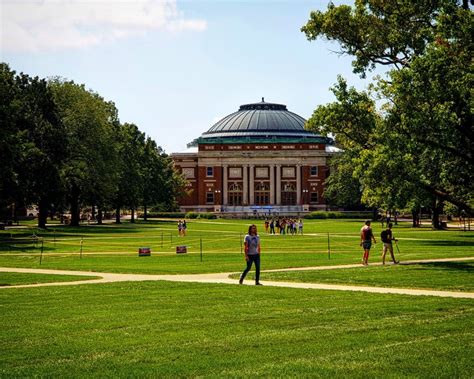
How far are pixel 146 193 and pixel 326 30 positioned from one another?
7955cm

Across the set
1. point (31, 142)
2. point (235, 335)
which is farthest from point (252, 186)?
point (235, 335)

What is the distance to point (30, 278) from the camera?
2669 centimetres

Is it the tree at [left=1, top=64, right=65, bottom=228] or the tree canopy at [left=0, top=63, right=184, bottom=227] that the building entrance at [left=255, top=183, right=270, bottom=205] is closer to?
the tree canopy at [left=0, top=63, right=184, bottom=227]

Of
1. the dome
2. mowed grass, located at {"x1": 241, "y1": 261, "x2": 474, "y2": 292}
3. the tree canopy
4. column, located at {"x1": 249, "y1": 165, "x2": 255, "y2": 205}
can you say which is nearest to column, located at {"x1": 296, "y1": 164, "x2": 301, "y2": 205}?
the dome

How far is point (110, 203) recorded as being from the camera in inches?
3728

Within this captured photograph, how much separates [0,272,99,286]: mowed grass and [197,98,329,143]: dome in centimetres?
12623

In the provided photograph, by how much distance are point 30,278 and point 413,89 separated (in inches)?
641

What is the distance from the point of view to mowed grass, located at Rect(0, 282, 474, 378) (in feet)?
37.8

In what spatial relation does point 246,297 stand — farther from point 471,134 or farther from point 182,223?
point 182,223

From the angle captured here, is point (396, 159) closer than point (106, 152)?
Yes

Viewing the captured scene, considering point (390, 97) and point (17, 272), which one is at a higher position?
point (390, 97)

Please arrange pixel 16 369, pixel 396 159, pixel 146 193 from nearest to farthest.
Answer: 1. pixel 16 369
2. pixel 396 159
3. pixel 146 193

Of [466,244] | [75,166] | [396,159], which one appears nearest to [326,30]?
[396,159]

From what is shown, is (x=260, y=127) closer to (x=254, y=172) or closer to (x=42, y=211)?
(x=254, y=172)
